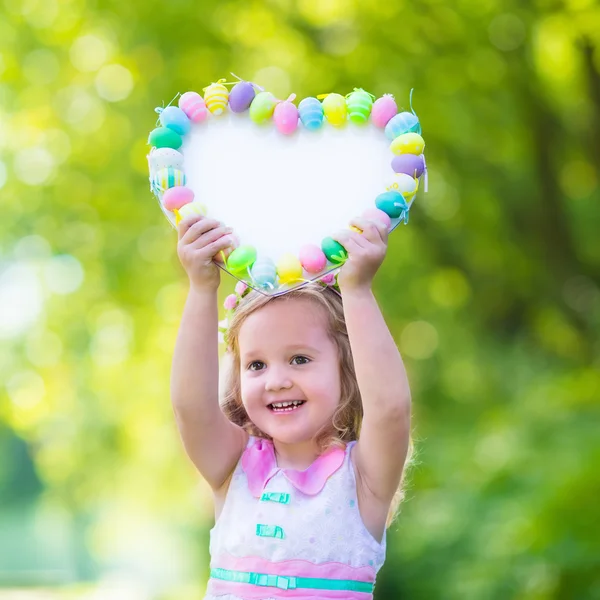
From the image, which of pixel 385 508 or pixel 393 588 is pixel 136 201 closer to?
pixel 393 588

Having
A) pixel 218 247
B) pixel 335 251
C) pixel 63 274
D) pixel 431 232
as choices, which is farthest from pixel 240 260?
pixel 63 274

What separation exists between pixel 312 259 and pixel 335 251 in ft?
0.16

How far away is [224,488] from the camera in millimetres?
2330

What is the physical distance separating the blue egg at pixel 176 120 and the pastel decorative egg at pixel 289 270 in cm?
39

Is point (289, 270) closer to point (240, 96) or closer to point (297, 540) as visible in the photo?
point (240, 96)

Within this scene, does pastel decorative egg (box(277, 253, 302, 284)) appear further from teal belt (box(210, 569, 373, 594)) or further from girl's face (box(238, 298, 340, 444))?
teal belt (box(210, 569, 373, 594))

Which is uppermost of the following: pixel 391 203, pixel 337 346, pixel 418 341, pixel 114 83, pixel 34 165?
pixel 114 83

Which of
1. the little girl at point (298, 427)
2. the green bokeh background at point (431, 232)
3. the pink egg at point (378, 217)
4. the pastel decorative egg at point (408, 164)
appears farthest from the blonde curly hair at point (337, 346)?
the green bokeh background at point (431, 232)

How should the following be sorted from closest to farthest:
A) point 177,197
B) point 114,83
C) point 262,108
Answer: point 177,197 < point 262,108 < point 114,83

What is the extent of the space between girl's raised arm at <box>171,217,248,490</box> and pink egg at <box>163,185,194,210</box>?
0.07 metres

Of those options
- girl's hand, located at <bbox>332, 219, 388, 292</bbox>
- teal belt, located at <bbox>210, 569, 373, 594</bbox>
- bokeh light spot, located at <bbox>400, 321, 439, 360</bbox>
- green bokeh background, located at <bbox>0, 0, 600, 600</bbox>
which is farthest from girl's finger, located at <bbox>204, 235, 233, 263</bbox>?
bokeh light spot, located at <bbox>400, 321, 439, 360</bbox>

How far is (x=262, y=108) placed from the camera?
7.53 feet

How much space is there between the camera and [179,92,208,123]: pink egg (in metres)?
2.29

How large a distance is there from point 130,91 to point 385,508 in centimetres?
611
